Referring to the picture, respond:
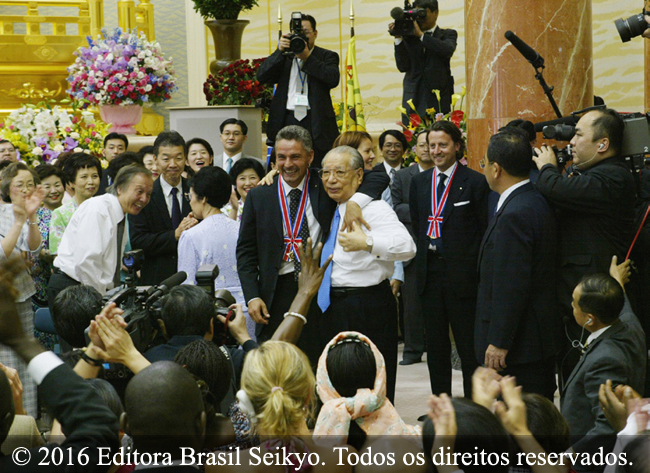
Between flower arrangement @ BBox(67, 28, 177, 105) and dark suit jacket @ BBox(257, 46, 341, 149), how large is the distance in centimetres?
159

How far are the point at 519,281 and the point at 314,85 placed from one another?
311cm

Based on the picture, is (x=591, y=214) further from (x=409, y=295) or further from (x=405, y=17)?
(x=405, y=17)

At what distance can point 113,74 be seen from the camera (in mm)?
7789

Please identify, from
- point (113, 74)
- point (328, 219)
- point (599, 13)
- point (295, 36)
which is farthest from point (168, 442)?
point (599, 13)

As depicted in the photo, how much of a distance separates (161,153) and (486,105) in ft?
6.95

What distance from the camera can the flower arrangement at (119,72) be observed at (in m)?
7.70

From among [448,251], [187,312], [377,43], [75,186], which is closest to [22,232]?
[75,186]

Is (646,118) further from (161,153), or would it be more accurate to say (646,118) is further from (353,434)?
(161,153)

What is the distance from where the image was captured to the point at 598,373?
3.52 m

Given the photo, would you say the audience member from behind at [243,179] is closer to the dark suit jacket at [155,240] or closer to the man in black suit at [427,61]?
the dark suit jacket at [155,240]

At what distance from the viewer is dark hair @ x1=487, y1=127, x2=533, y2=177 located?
4.13 metres

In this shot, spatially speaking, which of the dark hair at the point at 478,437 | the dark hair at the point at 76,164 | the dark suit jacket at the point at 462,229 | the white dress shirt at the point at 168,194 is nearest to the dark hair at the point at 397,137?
the dark suit jacket at the point at 462,229

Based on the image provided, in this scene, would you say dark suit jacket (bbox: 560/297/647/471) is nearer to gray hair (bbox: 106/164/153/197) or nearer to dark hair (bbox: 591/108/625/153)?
dark hair (bbox: 591/108/625/153)

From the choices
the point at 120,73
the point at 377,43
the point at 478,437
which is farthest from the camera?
the point at 377,43
